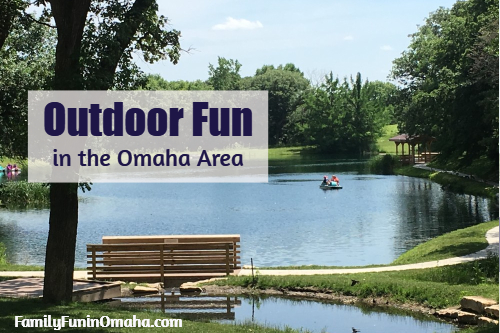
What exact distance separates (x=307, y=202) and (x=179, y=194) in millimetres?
11492

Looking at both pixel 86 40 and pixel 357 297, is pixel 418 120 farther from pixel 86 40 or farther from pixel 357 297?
pixel 86 40

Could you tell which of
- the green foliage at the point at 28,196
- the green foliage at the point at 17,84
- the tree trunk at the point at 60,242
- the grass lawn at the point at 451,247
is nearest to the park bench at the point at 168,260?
the green foliage at the point at 17,84

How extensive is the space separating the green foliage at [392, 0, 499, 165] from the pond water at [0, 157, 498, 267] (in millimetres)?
3539

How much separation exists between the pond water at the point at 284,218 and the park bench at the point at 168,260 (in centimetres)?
456

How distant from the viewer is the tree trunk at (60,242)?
1161 centimetres

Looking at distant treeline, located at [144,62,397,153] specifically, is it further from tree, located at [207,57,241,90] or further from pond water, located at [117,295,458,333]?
pond water, located at [117,295,458,333]

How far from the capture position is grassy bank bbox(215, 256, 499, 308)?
13898 mm

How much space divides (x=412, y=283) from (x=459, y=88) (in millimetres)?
29923

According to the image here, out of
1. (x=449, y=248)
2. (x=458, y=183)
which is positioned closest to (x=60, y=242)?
(x=449, y=248)

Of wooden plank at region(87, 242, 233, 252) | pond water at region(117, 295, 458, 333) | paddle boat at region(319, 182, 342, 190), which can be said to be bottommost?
pond water at region(117, 295, 458, 333)

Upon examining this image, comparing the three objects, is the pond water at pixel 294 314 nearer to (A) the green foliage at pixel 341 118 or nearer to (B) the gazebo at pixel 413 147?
(B) the gazebo at pixel 413 147

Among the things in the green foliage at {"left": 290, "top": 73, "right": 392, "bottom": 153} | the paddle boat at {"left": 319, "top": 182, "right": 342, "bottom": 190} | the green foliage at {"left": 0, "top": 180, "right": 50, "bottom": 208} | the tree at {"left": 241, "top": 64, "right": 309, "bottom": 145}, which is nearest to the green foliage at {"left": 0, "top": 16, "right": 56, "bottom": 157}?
Result: the green foliage at {"left": 0, "top": 180, "right": 50, "bottom": 208}

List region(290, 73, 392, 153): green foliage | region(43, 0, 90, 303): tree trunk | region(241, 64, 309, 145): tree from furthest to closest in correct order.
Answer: region(241, 64, 309, 145): tree → region(290, 73, 392, 153): green foliage → region(43, 0, 90, 303): tree trunk

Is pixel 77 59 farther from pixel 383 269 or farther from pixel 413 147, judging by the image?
pixel 413 147
